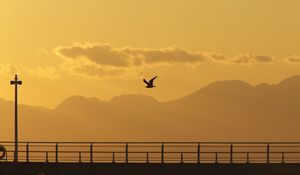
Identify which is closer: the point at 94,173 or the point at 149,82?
the point at 94,173

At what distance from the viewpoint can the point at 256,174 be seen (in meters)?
48.1

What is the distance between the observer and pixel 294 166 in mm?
48031

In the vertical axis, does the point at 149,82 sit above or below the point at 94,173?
above

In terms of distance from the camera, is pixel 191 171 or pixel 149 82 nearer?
pixel 191 171

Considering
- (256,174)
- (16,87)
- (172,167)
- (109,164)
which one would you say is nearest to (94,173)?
(109,164)

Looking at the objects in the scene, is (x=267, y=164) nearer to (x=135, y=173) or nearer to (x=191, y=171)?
(x=191, y=171)

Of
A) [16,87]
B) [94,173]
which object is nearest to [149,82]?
[16,87]

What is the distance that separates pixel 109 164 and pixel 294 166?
10.5 m

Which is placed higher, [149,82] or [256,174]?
[149,82]

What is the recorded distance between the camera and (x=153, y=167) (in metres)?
49.0

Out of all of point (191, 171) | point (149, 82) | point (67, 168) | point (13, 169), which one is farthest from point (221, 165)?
point (149, 82)

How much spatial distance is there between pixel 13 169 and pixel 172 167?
9477 mm

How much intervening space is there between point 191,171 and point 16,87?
1981cm

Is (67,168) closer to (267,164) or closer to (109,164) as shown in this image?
(109,164)
